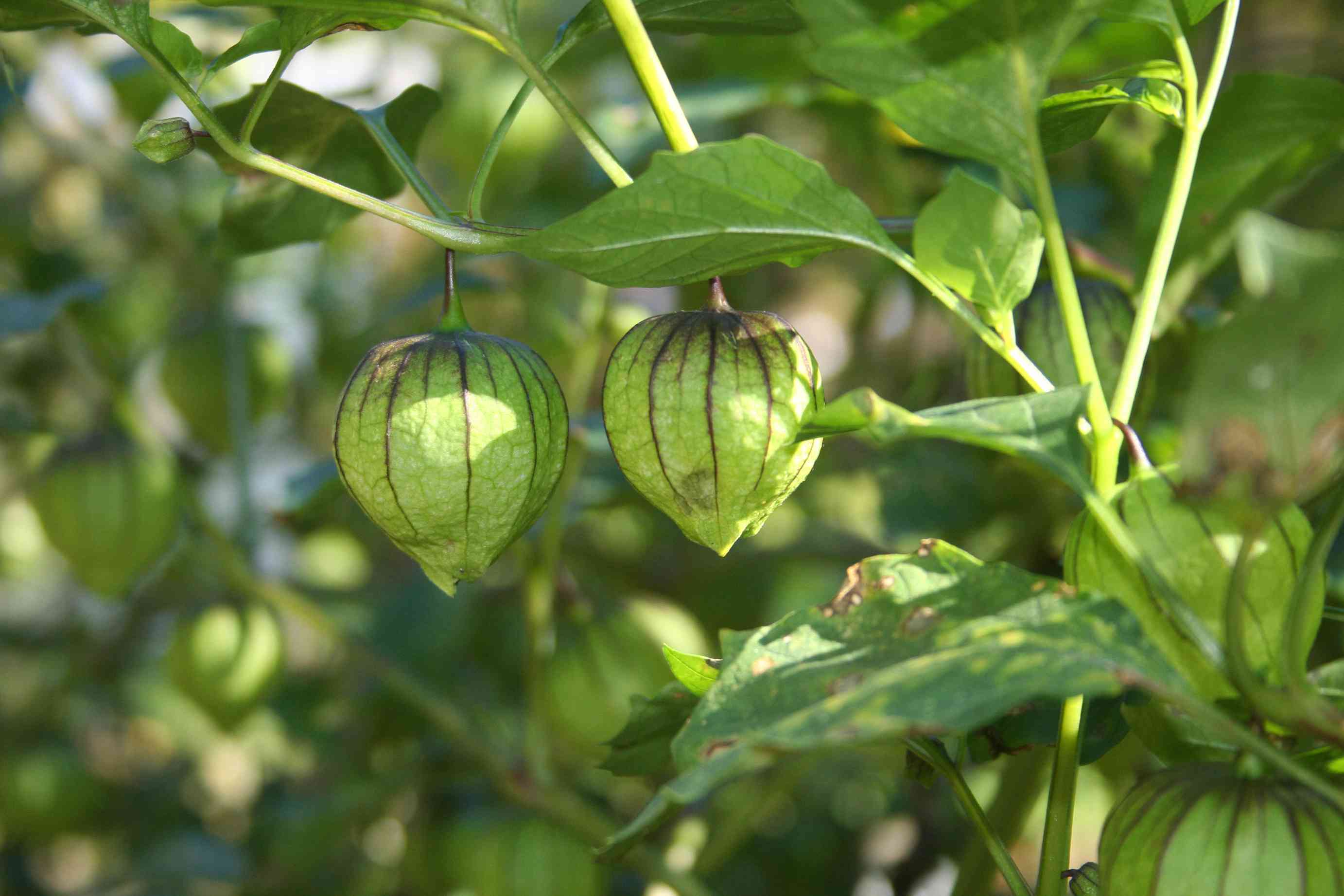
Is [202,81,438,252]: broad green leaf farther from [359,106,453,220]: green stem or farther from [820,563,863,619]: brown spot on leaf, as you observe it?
[820,563,863,619]: brown spot on leaf

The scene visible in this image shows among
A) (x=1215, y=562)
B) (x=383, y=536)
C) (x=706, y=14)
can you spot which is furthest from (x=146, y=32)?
(x=383, y=536)

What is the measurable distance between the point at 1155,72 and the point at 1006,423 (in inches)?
8.1

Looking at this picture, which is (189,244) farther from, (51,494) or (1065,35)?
(1065,35)

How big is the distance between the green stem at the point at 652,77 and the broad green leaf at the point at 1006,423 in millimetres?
146

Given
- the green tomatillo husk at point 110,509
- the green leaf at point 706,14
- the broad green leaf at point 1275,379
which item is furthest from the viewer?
the green tomatillo husk at point 110,509

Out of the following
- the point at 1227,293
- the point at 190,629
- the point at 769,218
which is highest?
the point at 769,218

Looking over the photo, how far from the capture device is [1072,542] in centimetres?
45

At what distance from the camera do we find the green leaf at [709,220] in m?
0.42

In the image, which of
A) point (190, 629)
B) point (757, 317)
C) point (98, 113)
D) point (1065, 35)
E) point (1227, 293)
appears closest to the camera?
point (1065, 35)

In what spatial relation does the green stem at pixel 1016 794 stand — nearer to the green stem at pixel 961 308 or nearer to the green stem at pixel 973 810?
the green stem at pixel 973 810

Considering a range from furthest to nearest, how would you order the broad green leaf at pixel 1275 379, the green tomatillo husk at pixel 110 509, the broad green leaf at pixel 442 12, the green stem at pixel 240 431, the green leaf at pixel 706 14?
the green stem at pixel 240 431 < the green tomatillo husk at pixel 110 509 < the green leaf at pixel 706 14 < the broad green leaf at pixel 442 12 < the broad green leaf at pixel 1275 379

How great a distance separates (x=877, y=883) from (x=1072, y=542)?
0.90m

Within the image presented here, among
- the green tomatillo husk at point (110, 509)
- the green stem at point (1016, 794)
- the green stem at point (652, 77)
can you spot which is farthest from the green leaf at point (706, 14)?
the green tomatillo husk at point (110, 509)

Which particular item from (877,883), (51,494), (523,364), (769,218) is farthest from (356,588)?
(769,218)
